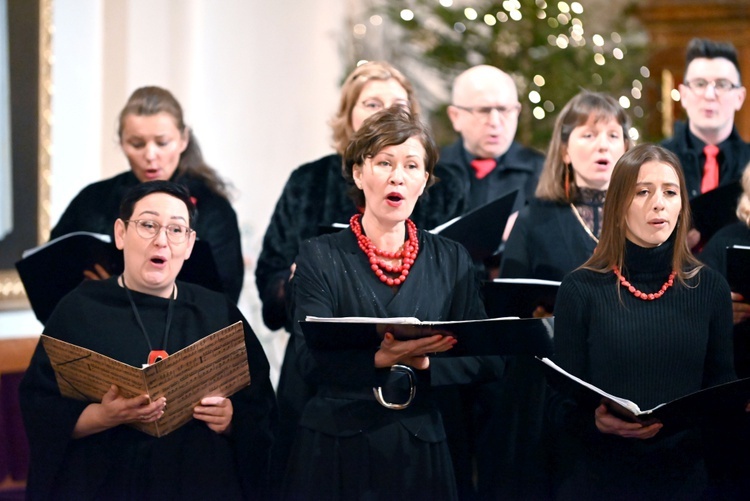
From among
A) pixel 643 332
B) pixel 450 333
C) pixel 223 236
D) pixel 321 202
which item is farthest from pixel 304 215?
pixel 643 332

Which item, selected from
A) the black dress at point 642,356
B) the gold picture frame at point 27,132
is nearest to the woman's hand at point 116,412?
the black dress at point 642,356

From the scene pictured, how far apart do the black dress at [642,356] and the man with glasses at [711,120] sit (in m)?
1.23

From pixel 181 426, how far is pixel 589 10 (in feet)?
17.9

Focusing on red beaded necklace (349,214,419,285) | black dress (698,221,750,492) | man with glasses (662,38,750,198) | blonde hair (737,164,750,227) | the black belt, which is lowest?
black dress (698,221,750,492)

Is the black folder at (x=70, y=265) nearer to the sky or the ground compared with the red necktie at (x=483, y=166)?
nearer to the ground

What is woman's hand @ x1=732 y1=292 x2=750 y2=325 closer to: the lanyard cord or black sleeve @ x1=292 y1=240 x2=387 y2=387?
black sleeve @ x1=292 y1=240 x2=387 y2=387

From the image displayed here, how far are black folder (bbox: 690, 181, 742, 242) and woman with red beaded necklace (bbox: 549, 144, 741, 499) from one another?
67cm

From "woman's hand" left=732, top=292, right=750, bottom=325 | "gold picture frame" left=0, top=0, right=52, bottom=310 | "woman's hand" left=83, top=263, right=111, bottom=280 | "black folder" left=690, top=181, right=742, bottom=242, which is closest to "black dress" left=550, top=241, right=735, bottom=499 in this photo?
"woman's hand" left=732, top=292, right=750, bottom=325

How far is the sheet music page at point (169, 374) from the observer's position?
2.55m

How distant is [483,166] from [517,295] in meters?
1.19

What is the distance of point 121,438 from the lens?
280 centimetres

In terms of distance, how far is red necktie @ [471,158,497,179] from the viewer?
4191 mm

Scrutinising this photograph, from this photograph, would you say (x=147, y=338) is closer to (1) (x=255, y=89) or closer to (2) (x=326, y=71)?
(1) (x=255, y=89)

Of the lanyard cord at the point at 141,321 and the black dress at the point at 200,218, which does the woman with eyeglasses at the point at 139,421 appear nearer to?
the lanyard cord at the point at 141,321
